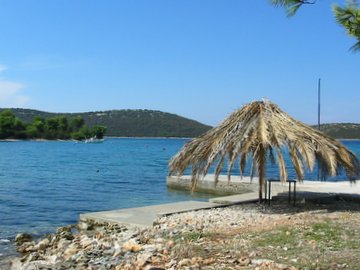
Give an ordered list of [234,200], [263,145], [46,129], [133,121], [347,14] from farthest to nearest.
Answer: [133,121] < [46,129] < [234,200] < [263,145] < [347,14]

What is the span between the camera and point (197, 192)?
2339cm

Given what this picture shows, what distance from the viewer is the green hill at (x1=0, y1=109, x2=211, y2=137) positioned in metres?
181

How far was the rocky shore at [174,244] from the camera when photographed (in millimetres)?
7044

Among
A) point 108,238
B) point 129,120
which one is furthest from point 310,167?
point 129,120

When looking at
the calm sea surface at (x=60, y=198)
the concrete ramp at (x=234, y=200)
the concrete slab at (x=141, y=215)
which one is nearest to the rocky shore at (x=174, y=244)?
the concrete slab at (x=141, y=215)

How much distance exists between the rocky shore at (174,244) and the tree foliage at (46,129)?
446ft

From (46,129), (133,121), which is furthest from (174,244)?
(133,121)

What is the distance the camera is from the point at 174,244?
834 centimetres

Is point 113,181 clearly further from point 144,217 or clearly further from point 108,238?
point 108,238

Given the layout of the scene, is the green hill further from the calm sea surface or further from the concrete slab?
the concrete slab

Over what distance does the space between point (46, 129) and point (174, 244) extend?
14898 cm

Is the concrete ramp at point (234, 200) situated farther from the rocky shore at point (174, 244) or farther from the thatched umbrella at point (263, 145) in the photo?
the thatched umbrella at point (263, 145)

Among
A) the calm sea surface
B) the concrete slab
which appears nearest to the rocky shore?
the concrete slab

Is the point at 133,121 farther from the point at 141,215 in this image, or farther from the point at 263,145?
the point at 263,145
